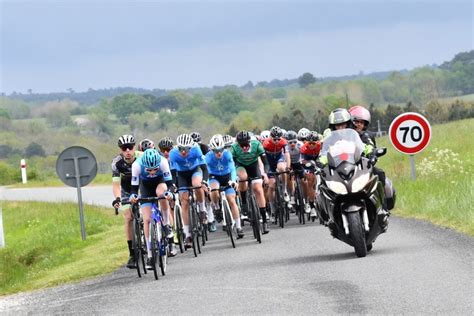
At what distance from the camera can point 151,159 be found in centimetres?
1662

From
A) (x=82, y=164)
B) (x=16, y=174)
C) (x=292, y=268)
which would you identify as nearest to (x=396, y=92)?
(x=16, y=174)

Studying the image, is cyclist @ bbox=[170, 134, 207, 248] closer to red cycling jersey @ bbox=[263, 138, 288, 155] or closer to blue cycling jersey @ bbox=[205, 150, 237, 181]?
blue cycling jersey @ bbox=[205, 150, 237, 181]

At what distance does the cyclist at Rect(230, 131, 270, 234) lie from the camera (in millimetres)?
20891

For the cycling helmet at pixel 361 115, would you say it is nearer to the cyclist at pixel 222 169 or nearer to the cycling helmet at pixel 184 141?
the cyclist at pixel 222 169

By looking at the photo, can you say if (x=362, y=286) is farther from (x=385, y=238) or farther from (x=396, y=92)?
(x=396, y=92)

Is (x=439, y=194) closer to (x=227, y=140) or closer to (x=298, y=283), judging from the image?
(x=227, y=140)

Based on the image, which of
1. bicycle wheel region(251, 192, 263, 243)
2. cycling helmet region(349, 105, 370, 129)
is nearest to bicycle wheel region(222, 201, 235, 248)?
bicycle wheel region(251, 192, 263, 243)

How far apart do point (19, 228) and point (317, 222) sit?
19173mm

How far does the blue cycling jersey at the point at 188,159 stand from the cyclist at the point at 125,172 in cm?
200

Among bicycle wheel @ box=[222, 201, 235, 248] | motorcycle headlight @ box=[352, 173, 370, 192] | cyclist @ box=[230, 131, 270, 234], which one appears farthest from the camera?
cyclist @ box=[230, 131, 270, 234]

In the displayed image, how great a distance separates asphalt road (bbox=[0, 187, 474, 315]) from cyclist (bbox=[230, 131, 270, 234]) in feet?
4.15

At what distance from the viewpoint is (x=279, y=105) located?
136 meters

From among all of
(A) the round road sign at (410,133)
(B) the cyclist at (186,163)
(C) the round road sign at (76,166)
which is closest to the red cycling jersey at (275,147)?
(A) the round road sign at (410,133)

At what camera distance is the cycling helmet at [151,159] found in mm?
16634
